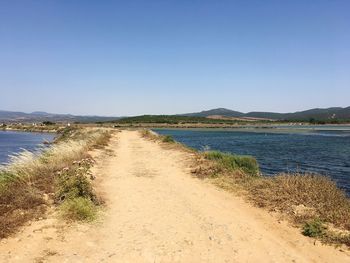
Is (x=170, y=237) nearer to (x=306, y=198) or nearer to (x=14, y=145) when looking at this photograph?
(x=306, y=198)

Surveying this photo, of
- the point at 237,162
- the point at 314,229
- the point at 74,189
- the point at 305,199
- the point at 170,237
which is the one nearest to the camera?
the point at 170,237

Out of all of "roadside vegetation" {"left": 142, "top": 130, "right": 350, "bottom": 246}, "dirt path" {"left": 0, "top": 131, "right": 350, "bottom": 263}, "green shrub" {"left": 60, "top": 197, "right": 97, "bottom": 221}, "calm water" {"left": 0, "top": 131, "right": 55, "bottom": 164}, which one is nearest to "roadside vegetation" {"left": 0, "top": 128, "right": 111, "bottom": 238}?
"green shrub" {"left": 60, "top": 197, "right": 97, "bottom": 221}

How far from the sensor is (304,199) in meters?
11.4

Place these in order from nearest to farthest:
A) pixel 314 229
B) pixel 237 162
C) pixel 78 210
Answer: pixel 314 229, pixel 78 210, pixel 237 162

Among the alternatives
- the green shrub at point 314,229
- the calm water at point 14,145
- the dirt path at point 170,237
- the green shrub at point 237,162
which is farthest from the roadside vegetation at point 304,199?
the calm water at point 14,145

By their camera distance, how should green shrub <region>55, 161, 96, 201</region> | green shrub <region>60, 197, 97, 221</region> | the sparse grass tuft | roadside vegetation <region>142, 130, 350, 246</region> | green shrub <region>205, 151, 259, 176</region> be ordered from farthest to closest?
green shrub <region>205, 151, 259, 176</region> < green shrub <region>55, 161, 96, 201</region> < the sparse grass tuft < green shrub <region>60, 197, 97, 221</region> < roadside vegetation <region>142, 130, 350, 246</region>

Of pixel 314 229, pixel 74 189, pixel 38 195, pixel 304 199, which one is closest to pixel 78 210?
pixel 74 189

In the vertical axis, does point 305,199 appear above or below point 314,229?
above

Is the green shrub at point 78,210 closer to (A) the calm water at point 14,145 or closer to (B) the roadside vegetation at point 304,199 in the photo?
(B) the roadside vegetation at point 304,199

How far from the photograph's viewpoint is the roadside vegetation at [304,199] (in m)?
9.12

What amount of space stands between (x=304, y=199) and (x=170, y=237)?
4732mm

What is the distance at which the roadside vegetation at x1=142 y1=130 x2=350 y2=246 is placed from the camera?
29.9ft

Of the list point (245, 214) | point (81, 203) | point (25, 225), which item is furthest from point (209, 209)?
point (25, 225)

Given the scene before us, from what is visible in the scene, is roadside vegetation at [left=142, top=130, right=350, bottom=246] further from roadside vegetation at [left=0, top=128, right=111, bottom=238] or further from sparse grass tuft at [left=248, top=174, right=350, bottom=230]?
roadside vegetation at [left=0, top=128, right=111, bottom=238]
